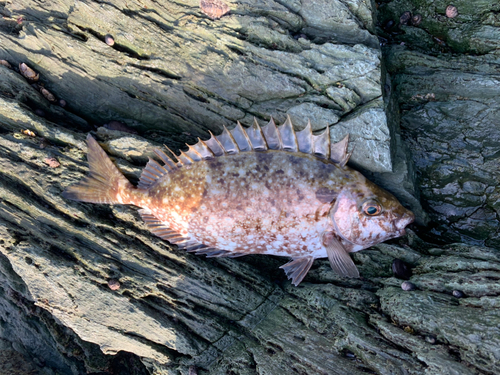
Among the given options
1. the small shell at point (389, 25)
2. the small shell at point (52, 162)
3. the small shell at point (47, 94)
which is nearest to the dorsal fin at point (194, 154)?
the small shell at point (52, 162)

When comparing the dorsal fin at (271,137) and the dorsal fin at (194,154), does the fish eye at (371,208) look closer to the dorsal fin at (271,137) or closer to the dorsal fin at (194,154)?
the dorsal fin at (271,137)

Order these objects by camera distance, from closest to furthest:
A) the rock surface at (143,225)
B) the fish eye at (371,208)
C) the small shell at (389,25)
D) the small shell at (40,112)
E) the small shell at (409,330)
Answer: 1. the small shell at (409,330)
2. the rock surface at (143,225)
3. the fish eye at (371,208)
4. the small shell at (40,112)
5. the small shell at (389,25)

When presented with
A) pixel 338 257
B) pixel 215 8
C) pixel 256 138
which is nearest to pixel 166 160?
pixel 256 138

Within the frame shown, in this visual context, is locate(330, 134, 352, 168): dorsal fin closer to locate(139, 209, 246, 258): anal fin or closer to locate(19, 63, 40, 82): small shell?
locate(139, 209, 246, 258): anal fin

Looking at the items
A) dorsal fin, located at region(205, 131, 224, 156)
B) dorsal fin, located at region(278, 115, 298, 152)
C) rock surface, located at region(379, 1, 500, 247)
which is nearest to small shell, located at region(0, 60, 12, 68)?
dorsal fin, located at region(205, 131, 224, 156)

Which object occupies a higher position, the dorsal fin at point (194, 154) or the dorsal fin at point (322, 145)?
the dorsal fin at point (322, 145)

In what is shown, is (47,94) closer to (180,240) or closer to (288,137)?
(180,240)
